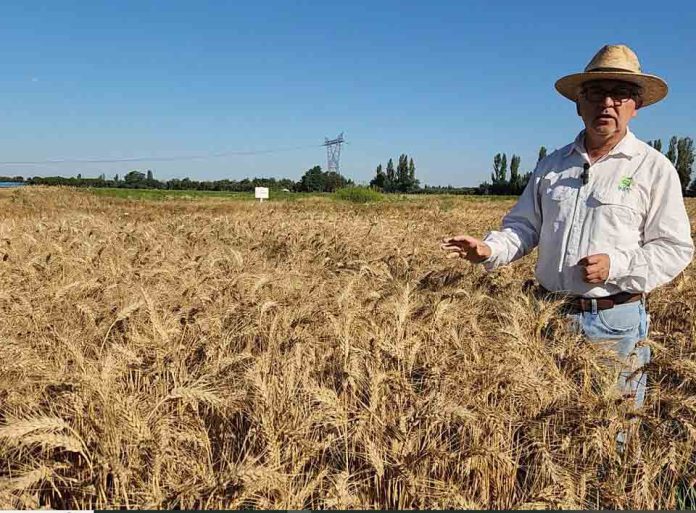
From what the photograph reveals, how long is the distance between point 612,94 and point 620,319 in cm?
112

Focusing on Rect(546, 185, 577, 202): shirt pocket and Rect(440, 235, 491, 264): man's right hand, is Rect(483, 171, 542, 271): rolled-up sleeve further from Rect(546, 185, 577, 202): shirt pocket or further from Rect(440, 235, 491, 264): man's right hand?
Rect(546, 185, 577, 202): shirt pocket

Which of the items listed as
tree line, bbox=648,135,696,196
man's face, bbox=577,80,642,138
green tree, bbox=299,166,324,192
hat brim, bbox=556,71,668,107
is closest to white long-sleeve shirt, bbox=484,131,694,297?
man's face, bbox=577,80,642,138

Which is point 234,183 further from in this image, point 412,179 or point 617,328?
point 617,328

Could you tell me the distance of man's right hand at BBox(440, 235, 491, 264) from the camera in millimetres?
2980

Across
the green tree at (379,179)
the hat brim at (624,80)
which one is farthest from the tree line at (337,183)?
the hat brim at (624,80)

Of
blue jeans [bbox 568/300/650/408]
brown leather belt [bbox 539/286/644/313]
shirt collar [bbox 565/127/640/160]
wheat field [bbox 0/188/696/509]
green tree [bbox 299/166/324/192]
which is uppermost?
green tree [bbox 299/166/324/192]

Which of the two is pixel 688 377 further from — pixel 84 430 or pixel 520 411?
pixel 84 430

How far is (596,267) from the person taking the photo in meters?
2.51

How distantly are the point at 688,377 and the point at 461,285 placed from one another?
2172 mm

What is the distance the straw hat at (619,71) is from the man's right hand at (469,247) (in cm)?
97

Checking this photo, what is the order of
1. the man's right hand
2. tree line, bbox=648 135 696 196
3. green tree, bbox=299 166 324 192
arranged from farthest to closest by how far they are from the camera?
green tree, bbox=299 166 324 192
tree line, bbox=648 135 696 196
the man's right hand

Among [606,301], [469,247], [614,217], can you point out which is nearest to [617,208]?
[614,217]

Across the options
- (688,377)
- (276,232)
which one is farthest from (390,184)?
(688,377)

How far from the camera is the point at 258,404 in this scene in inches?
82.0
